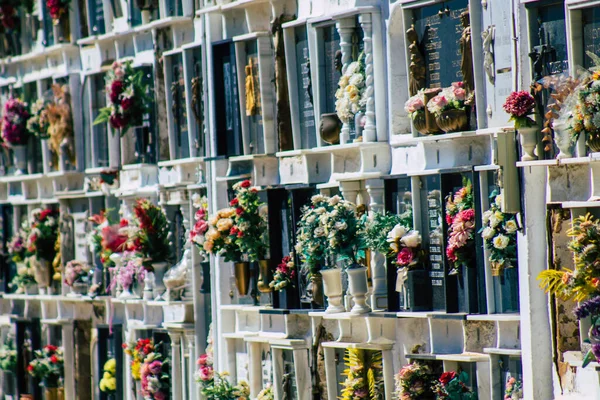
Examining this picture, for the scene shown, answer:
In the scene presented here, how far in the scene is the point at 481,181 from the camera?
26.0m

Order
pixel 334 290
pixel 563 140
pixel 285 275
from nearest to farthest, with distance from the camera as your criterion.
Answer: pixel 563 140, pixel 334 290, pixel 285 275

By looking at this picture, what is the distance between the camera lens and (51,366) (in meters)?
40.8

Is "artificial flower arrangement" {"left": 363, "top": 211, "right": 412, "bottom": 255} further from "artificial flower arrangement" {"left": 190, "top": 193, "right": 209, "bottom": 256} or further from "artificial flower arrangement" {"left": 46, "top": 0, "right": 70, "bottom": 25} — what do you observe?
"artificial flower arrangement" {"left": 46, "top": 0, "right": 70, "bottom": 25}

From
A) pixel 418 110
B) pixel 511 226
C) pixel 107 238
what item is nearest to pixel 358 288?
pixel 418 110

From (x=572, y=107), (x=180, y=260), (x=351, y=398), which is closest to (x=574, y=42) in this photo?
(x=572, y=107)

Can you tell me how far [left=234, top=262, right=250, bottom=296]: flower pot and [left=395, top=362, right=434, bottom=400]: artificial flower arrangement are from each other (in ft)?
18.8

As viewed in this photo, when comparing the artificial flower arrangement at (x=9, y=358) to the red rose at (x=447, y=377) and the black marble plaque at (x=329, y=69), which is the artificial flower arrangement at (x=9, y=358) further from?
the red rose at (x=447, y=377)

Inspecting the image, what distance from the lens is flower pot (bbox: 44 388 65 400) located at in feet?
133

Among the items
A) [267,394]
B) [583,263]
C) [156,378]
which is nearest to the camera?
[583,263]

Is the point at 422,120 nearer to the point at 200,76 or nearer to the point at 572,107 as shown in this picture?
the point at 572,107

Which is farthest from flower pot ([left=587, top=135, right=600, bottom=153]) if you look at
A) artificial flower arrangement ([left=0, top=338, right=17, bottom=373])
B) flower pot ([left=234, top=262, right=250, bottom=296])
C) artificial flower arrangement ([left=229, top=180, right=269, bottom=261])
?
artificial flower arrangement ([left=0, top=338, right=17, bottom=373])

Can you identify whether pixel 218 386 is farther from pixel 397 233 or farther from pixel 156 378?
pixel 397 233

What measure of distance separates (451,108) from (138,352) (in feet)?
38.4

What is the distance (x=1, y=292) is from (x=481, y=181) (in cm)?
2070
